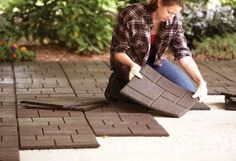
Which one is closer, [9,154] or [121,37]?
[9,154]

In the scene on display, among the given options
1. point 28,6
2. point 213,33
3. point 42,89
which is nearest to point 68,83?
point 42,89

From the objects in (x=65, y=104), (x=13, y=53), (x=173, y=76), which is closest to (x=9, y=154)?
(x=65, y=104)

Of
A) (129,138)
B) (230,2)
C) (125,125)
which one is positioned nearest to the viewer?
(129,138)

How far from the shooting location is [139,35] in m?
5.33

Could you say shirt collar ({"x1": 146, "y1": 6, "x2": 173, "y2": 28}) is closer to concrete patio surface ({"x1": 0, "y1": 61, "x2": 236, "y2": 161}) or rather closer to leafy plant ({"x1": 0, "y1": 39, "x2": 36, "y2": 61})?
concrete patio surface ({"x1": 0, "y1": 61, "x2": 236, "y2": 161})

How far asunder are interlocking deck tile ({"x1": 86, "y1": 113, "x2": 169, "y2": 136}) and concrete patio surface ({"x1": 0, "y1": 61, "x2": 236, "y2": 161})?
8 cm

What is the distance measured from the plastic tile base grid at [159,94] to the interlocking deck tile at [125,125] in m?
0.14

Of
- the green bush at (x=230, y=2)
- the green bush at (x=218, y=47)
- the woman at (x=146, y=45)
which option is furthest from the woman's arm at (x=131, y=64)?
the green bush at (x=230, y=2)

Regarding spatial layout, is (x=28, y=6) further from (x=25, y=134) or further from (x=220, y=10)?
(x=25, y=134)

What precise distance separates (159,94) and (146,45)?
42cm

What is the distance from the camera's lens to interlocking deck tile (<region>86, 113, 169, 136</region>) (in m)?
4.54

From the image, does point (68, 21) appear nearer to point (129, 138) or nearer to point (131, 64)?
point (131, 64)

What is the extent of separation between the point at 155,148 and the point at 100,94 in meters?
1.81

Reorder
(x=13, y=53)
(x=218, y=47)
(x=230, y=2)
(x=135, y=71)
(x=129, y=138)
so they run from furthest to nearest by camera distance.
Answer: (x=230, y=2)
(x=218, y=47)
(x=13, y=53)
(x=135, y=71)
(x=129, y=138)
